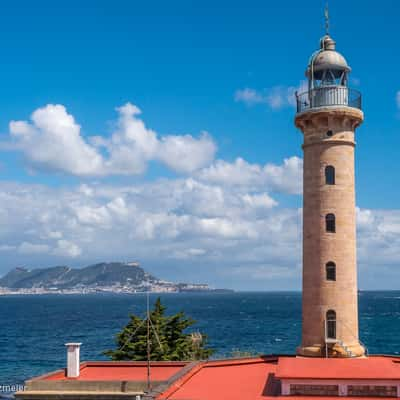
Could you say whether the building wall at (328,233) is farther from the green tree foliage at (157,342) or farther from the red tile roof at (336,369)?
the green tree foliage at (157,342)

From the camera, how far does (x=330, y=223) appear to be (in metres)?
25.2

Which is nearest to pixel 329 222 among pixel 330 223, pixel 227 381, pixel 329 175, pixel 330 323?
pixel 330 223

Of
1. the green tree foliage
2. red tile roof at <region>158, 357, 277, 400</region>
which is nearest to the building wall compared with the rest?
red tile roof at <region>158, 357, 277, 400</region>

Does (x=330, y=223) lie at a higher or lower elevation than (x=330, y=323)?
higher

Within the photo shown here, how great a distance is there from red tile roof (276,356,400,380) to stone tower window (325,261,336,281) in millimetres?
3356

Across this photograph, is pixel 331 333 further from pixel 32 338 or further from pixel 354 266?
pixel 32 338

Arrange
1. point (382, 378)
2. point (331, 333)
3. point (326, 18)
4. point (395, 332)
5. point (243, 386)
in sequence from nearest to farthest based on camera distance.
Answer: point (382, 378) < point (243, 386) < point (331, 333) < point (326, 18) < point (395, 332)

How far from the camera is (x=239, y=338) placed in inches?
3745

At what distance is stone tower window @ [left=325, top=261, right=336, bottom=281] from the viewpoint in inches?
983

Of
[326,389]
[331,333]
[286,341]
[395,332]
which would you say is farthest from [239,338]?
[326,389]

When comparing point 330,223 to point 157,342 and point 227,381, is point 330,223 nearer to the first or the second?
point 227,381

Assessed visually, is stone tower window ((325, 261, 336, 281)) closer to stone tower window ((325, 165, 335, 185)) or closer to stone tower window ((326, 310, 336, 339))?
stone tower window ((326, 310, 336, 339))

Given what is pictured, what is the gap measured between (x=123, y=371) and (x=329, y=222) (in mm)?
10855

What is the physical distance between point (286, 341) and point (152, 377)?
70891 mm
